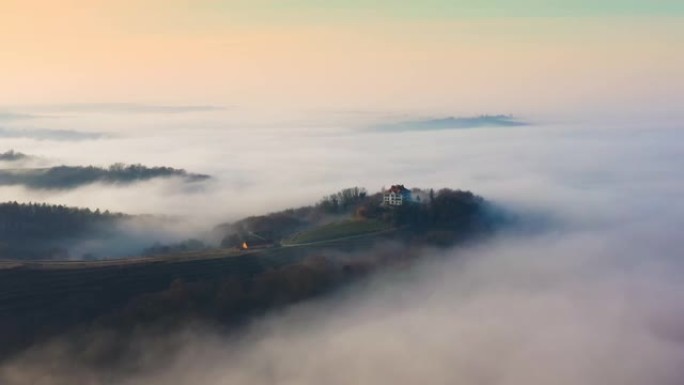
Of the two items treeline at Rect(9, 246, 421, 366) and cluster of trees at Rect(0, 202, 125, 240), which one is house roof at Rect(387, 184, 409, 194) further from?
cluster of trees at Rect(0, 202, 125, 240)

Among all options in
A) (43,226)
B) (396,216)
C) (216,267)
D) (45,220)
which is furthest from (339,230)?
(45,220)

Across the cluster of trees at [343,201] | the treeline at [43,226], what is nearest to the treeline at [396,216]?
the cluster of trees at [343,201]

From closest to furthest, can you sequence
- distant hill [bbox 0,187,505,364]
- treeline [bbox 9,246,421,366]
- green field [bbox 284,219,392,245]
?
treeline [bbox 9,246,421,366], distant hill [bbox 0,187,505,364], green field [bbox 284,219,392,245]

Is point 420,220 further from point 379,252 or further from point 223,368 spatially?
point 223,368

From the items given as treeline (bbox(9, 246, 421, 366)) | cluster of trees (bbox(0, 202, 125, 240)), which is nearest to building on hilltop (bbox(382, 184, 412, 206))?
treeline (bbox(9, 246, 421, 366))

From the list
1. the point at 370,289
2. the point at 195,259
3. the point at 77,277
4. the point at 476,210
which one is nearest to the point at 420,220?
the point at 476,210
